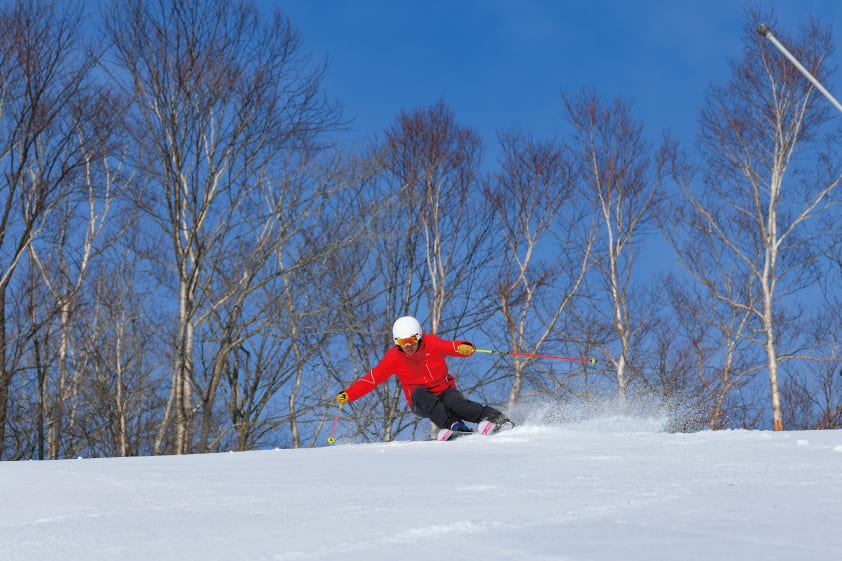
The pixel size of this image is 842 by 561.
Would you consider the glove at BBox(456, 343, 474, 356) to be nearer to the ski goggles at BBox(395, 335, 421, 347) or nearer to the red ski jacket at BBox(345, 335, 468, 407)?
the red ski jacket at BBox(345, 335, 468, 407)

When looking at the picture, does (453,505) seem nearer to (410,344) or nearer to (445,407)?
(410,344)

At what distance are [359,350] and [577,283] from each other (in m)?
4.13

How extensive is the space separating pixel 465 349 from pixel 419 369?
448 mm

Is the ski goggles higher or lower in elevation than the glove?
higher

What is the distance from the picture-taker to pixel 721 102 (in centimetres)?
1579

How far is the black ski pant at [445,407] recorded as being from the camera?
716 cm

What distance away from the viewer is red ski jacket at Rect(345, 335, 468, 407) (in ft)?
24.0

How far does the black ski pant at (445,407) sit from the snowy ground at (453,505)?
227 cm

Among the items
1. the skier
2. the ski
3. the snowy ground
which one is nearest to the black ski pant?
A: the skier

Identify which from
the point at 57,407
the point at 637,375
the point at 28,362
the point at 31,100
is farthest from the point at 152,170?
the point at 637,375

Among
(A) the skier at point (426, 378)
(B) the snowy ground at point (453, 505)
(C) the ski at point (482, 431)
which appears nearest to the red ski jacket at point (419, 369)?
(A) the skier at point (426, 378)

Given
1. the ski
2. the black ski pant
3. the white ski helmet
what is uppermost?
the white ski helmet

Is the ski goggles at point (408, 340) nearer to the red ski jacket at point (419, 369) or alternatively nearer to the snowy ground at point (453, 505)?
the red ski jacket at point (419, 369)

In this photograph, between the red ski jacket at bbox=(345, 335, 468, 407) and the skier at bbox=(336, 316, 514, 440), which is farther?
the red ski jacket at bbox=(345, 335, 468, 407)
